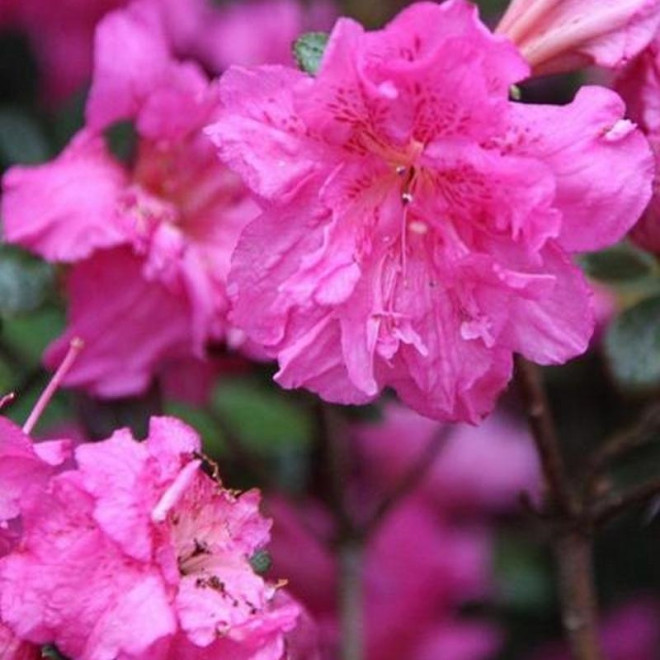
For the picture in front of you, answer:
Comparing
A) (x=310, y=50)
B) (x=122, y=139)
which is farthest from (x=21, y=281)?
(x=310, y=50)

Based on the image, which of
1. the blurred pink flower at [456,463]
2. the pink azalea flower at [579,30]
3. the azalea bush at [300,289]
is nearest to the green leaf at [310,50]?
the azalea bush at [300,289]

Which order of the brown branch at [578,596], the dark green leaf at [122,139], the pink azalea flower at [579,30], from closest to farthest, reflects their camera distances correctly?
the pink azalea flower at [579,30]
the brown branch at [578,596]
the dark green leaf at [122,139]

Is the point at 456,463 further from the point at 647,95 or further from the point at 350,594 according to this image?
the point at 647,95

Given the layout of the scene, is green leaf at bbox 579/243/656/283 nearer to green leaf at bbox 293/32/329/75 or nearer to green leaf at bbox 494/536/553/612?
green leaf at bbox 293/32/329/75

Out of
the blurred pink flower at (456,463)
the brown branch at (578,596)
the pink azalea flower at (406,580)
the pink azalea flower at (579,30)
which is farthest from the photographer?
the blurred pink flower at (456,463)

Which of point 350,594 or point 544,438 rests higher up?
point 544,438

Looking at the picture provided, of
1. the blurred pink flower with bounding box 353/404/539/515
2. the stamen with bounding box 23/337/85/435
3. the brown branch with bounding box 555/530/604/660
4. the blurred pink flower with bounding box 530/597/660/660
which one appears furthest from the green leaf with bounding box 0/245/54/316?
the blurred pink flower with bounding box 530/597/660/660

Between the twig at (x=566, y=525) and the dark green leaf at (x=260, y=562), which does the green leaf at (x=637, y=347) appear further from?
the dark green leaf at (x=260, y=562)
